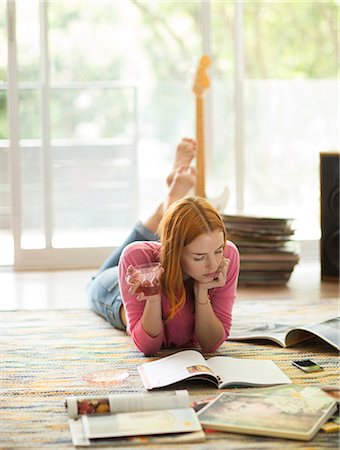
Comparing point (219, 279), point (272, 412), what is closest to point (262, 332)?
point (219, 279)

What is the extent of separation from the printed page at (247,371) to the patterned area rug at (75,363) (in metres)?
0.06

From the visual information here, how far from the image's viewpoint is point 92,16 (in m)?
4.79

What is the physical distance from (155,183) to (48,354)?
2.03m

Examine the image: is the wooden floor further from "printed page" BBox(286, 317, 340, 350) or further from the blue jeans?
"printed page" BBox(286, 317, 340, 350)

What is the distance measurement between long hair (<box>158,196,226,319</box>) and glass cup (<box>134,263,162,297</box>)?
→ 49 millimetres

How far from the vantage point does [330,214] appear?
4.39 metres

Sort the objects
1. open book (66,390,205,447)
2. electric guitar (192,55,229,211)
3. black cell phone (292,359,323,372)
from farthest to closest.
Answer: electric guitar (192,55,229,211)
black cell phone (292,359,323,372)
open book (66,390,205,447)

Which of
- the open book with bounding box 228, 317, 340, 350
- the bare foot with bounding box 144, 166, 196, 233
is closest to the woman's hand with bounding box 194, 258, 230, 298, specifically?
Answer: the open book with bounding box 228, 317, 340, 350

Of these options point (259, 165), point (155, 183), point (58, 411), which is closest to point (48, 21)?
point (155, 183)

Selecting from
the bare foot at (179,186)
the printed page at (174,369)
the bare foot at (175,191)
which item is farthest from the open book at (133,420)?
the bare foot at (179,186)

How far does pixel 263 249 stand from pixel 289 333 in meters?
1.21

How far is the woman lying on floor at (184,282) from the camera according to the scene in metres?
2.70

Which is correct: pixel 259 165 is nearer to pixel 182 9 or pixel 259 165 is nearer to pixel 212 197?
pixel 212 197

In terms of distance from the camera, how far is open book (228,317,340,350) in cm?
300
